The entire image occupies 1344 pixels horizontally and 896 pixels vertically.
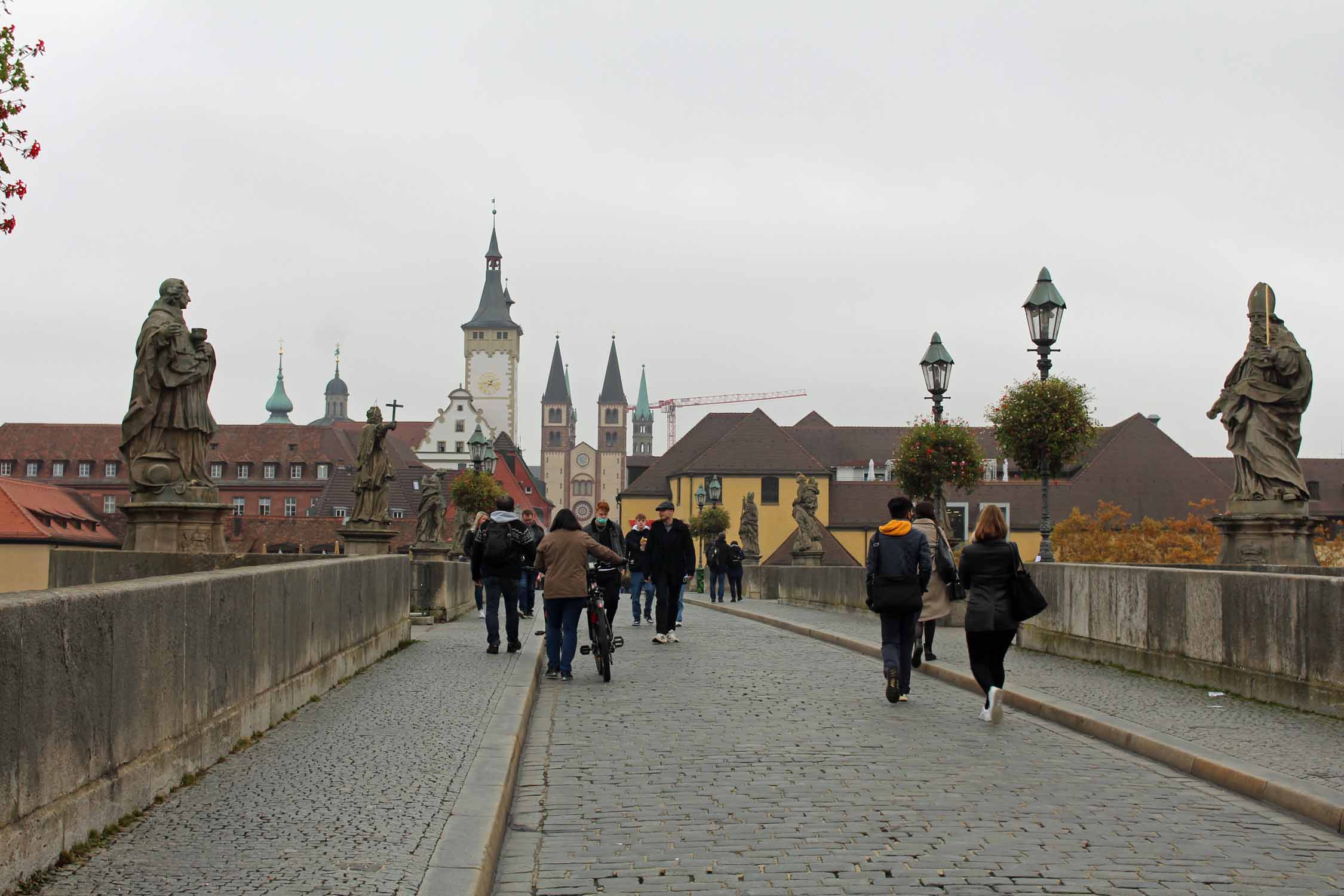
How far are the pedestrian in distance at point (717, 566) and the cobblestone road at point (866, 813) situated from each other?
24.8 m

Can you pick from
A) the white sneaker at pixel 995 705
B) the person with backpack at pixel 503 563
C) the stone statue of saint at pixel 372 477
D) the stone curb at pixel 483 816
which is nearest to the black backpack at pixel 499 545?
the person with backpack at pixel 503 563

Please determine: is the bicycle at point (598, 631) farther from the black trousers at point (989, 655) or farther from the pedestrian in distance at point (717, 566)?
the pedestrian in distance at point (717, 566)

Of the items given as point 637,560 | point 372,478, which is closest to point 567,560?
point 637,560

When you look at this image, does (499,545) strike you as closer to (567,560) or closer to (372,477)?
(567,560)

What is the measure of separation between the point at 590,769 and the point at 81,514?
133 feet

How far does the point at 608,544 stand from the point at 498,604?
135 inches

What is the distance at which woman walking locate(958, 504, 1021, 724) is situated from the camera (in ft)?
35.1

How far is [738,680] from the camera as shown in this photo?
1338 centimetres

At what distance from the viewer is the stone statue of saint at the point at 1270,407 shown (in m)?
15.8

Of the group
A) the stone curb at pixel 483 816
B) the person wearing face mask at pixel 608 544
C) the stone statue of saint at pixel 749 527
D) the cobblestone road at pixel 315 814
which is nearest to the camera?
the cobblestone road at pixel 315 814

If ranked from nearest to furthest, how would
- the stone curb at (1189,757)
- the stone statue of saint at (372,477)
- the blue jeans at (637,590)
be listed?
the stone curb at (1189,757), the blue jeans at (637,590), the stone statue of saint at (372,477)

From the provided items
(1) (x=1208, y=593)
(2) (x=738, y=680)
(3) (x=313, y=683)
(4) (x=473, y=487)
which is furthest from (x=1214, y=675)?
(4) (x=473, y=487)

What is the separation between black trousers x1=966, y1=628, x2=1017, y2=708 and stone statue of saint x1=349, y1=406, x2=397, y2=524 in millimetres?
16553

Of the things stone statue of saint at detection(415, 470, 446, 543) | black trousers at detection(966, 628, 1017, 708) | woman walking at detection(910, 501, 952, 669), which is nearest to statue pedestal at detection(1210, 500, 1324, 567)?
woman walking at detection(910, 501, 952, 669)
